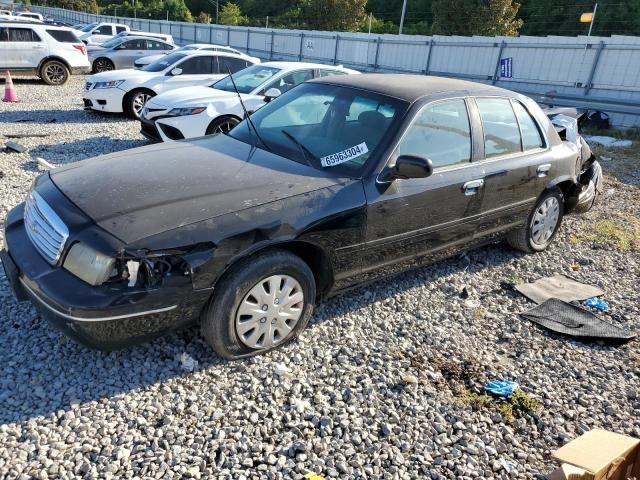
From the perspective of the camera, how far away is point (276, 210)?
313 cm

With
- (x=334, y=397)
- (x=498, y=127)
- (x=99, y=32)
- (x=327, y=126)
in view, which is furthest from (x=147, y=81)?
(x=99, y=32)

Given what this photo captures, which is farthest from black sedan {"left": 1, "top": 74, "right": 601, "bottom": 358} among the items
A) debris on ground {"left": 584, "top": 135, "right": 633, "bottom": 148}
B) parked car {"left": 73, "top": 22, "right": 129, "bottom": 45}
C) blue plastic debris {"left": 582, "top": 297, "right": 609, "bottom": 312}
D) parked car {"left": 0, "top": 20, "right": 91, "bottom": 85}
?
parked car {"left": 73, "top": 22, "right": 129, "bottom": 45}

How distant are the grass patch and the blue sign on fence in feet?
33.6

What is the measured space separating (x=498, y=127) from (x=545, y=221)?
1.41m

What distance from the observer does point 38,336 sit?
3.35 m

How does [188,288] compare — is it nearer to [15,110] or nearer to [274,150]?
[274,150]

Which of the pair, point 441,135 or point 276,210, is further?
point 441,135

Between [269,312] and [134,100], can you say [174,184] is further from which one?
[134,100]

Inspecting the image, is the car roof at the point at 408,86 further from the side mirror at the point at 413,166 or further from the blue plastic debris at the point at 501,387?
the blue plastic debris at the point at 501,387

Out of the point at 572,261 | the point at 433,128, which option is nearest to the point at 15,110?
the point at 433,128

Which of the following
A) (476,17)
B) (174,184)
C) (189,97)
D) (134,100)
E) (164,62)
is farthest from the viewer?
(476,17)

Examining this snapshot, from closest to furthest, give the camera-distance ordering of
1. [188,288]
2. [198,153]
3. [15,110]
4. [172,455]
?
[172,455], [188,288], [198,153], [15,110]

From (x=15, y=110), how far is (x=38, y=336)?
9.70 metres

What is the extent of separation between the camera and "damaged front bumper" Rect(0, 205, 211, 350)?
266 cm
